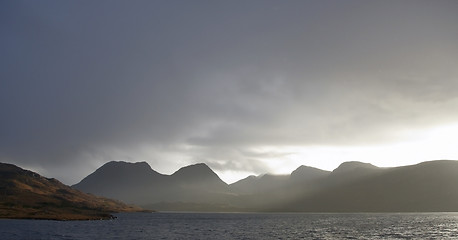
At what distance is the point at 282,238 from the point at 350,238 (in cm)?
2227

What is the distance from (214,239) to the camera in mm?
121562

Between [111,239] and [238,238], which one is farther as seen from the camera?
[238,238]

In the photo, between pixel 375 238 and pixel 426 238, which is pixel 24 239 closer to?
A: pixel 375 238

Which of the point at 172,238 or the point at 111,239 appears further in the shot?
the point at 172,238

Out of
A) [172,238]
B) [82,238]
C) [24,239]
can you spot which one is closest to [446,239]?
[172,238]

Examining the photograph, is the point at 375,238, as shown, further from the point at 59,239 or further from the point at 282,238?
the point at 59,239

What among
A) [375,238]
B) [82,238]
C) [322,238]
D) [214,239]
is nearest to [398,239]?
[375,238]

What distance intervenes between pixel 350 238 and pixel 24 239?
327ft

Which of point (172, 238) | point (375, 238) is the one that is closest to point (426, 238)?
point (375, 238)

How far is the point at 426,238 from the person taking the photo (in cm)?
12575

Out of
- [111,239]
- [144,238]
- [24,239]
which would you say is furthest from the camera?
[144,238]

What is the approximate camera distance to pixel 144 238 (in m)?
124

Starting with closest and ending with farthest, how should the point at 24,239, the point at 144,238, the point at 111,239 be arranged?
the point at 24,239 < the point at 111,239 < the point at 144,238

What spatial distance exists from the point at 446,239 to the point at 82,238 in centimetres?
11579
